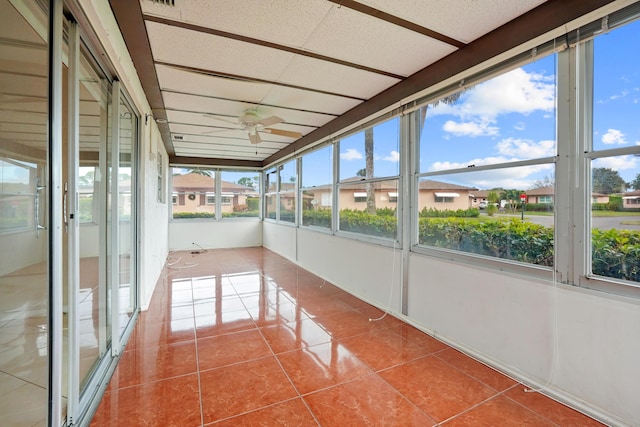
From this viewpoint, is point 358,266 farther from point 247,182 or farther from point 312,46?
point 247,182

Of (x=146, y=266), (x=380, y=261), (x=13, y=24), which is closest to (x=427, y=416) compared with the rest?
(x=380, y=261)

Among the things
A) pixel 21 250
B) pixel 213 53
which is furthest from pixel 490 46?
pixel 21 250

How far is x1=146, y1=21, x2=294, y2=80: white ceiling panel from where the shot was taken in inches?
80.7

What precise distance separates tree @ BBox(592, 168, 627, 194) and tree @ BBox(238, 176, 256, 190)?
7122 mm

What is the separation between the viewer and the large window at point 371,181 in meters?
3.21

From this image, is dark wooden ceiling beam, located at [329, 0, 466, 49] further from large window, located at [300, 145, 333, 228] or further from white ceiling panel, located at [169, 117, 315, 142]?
white ceiling panel, located at [169, 117, 315, 142]

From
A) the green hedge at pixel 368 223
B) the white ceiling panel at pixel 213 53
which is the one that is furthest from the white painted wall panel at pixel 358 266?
the white ceiling panel at pixel 213 53

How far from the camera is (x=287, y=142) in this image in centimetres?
548

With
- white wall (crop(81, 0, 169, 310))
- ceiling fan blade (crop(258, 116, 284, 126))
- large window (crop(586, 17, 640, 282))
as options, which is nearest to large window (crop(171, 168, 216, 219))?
white wall (crop(81, 0, 169, 310))

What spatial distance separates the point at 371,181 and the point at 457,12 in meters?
1.99

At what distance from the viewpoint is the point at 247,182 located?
7805 mm

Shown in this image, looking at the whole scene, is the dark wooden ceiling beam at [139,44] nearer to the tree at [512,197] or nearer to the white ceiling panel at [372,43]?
the white ceiling panel at [372,43]

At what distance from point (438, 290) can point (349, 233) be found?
66.5 inches

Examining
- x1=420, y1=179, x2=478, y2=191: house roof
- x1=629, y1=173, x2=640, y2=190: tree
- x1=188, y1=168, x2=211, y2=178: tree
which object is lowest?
x1=629, y1=173, x2=640, y2=190: tree
